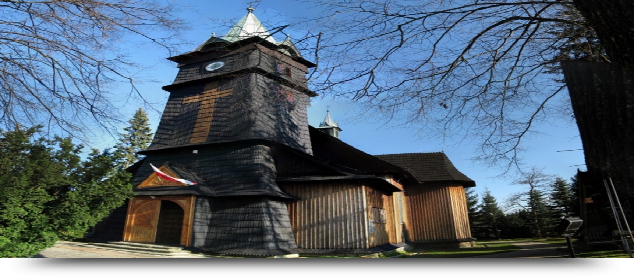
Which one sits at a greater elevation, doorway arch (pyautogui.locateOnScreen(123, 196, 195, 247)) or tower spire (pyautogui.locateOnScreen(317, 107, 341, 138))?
tower spire (pyautogui.locateOnScreen(317, 107, 341, 138))

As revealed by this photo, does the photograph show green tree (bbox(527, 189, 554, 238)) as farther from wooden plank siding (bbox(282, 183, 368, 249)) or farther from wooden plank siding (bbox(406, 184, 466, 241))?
wooden plank siding (bbox(282, 183, 368, 249))

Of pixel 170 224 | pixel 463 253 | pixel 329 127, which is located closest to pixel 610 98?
pixel 463 253

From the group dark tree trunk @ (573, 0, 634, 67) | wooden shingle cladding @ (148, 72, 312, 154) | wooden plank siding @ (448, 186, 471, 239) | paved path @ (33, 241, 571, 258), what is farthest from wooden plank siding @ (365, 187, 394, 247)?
dark tree trunk @ (573, 0, 634, 67)

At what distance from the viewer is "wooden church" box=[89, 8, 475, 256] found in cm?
1164

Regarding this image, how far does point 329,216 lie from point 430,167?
9.72m

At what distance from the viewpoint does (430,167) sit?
1944 cm

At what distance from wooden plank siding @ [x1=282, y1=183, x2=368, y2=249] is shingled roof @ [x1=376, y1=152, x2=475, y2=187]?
6.70 m

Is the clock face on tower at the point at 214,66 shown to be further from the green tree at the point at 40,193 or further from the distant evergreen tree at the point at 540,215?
the distant evergreen tree at the point at 540,215

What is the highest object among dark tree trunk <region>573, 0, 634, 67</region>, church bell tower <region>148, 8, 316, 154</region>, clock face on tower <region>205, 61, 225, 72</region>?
clock face on tower <region>205, 61, 225, 72</region>

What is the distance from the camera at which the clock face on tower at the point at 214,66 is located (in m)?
15.8

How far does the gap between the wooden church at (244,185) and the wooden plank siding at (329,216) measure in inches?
1.5

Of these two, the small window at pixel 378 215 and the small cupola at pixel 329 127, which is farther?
the small cupola at pixel 329 127

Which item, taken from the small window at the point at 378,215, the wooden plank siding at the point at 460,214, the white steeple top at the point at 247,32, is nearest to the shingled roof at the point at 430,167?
the wooden plank siding at the point at 460,214

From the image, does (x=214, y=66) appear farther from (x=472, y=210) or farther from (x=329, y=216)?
(x=472, y=210)
